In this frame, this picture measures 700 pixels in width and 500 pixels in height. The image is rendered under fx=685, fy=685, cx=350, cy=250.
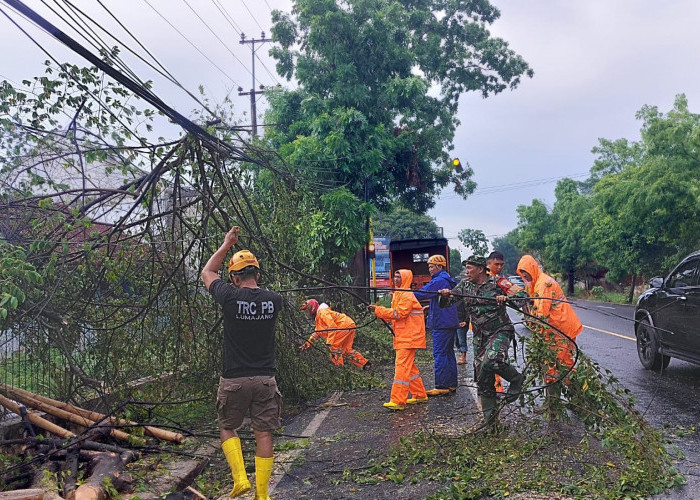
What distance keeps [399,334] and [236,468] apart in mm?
3831

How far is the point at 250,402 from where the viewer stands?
5199mm

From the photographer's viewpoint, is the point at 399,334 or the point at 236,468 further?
the point at 399,334

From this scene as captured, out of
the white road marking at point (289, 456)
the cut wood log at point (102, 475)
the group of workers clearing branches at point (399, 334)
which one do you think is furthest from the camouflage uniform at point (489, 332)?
the cut wood log at point (102, 475)

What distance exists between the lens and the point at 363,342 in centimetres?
1343

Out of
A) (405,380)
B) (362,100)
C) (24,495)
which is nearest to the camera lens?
(24,495)

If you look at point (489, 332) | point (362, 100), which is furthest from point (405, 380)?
point (362, 100)

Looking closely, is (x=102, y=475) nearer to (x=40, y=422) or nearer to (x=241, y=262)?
(x=40, y=422)

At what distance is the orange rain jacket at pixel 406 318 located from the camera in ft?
27.9

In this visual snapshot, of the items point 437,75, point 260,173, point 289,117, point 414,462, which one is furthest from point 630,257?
point 414,462

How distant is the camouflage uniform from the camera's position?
6.63 m

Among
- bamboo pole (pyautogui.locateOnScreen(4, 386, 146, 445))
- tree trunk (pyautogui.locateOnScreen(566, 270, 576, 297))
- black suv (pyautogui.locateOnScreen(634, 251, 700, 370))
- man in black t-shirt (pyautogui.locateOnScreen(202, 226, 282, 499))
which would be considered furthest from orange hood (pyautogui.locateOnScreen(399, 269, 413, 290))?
tree trunk (pyautogui.locateOnScreen(566, 270, 576, 297))

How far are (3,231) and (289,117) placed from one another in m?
11.6

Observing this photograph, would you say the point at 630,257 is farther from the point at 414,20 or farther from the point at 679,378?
the point at 679,378

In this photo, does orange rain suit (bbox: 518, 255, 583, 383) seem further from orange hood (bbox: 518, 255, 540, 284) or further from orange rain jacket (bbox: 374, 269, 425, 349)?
orange rain jacket (bbox: 374, 269, 425, 349)
